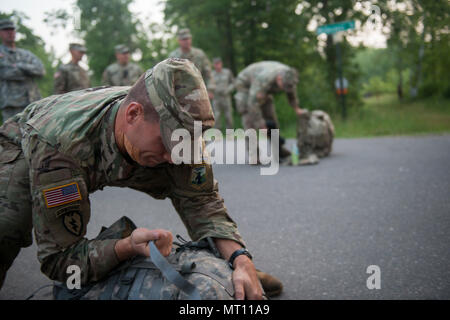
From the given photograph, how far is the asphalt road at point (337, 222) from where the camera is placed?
2510 millimetres

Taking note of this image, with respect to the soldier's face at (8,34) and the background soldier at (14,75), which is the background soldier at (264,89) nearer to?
the background soldier at (14,75)

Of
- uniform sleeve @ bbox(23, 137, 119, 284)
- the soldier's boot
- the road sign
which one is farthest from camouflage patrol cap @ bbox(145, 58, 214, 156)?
the road sign

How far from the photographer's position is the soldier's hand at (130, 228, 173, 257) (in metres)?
1.49

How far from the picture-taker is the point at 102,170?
69.1 inches

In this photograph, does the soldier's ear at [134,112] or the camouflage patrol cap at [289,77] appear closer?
the soldier's ear at [134,112]

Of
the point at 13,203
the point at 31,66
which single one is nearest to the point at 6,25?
the point at 31,66

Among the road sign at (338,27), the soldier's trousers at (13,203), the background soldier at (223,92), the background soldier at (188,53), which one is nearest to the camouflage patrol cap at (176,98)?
the soldier's trousers at (13,203)

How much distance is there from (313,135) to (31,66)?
456cm

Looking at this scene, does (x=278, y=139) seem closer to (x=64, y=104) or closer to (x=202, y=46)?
(x=64, y=104)

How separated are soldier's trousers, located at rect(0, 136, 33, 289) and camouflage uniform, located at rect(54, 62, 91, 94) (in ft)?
20.3

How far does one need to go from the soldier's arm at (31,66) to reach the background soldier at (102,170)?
4981 millimetres

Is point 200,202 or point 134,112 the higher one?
point 134,112

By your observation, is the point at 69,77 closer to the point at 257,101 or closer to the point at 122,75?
the point at 122,75

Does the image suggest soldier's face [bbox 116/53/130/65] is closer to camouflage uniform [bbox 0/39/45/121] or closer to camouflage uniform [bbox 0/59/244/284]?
camouflage uniform [bbox 0/39/45/121]
